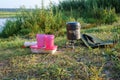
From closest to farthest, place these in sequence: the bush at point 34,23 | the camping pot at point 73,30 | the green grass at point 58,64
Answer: the green grass at point 58,64
the camping pot at point 73,30
the bush at point 34,23

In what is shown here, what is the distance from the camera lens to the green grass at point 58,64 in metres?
4.29

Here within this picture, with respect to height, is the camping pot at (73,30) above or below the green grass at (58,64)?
above

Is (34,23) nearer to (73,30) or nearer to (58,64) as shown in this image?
(73,30)

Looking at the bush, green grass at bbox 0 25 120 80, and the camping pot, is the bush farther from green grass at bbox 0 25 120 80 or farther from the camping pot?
green grass at bbox 0 25 120 80

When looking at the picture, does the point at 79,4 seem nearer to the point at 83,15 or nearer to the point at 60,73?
the point at 83,15

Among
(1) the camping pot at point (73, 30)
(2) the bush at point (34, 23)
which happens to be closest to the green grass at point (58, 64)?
(1) the camping pot at point (73, 30)

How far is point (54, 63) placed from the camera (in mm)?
4738

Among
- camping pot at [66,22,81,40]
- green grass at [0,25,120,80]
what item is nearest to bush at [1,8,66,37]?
camping pot at [66,22,81,40]

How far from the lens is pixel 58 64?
468 cm

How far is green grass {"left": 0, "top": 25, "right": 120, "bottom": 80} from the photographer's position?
14.1 ft

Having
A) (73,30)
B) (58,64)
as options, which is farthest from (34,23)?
(58,64)

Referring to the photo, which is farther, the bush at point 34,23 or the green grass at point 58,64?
the bush at point 34,23

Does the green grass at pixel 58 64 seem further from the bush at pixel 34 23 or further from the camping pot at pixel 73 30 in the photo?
the bush at pixel 34 23

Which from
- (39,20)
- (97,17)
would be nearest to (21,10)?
(39,20)
